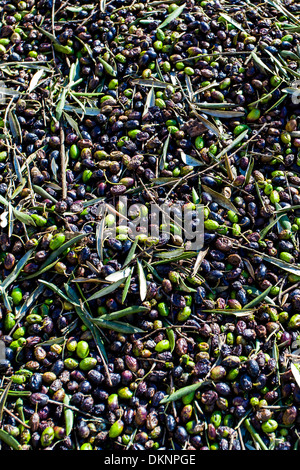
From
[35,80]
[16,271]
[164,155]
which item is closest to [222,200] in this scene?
[164,155]

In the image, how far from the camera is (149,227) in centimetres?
221

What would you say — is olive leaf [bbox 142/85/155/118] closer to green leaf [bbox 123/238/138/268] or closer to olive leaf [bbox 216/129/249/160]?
olive leaf [bbox 216/129/249/160]

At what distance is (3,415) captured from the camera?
74.7 inches

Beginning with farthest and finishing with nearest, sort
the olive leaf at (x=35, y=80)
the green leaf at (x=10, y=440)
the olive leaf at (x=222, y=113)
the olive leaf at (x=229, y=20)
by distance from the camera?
the olive leaf at (x=229, y=20) → the olive leaf at (x=35, y=80) → the olive leaf at (x=222, y=113) → the green leaf at (x=10, y=440)

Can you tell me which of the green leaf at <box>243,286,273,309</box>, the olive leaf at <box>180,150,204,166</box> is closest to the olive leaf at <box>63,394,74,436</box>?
the green leaf at <box>243,286,273,309</box>

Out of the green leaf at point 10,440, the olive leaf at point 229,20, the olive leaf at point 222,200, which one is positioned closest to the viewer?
the green leaf at point 10,440

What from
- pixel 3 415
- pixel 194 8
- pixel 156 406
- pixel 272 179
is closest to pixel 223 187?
pixel 272 179

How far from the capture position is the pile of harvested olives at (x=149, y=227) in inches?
75.8

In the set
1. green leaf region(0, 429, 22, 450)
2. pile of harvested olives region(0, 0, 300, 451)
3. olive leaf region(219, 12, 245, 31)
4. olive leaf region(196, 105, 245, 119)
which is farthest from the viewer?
olive leaf region(219, 12, 245, 31)

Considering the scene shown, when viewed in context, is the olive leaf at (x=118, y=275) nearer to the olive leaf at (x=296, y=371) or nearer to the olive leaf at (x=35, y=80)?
the olive leaf at (x=296, y=371)

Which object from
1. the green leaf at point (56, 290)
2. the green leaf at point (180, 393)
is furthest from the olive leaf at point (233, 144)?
the green leaf at point (180, 393)

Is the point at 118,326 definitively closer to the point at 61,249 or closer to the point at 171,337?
the point at 171,337

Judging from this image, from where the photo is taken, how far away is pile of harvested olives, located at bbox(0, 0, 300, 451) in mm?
1925

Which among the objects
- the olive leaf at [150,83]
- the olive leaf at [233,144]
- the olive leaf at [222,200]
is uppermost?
the olive leaf at [150,83]
